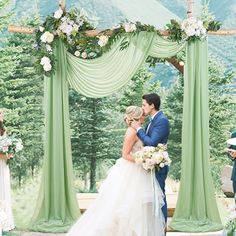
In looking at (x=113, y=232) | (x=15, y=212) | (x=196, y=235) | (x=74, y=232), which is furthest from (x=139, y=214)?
(x=15, y=212)

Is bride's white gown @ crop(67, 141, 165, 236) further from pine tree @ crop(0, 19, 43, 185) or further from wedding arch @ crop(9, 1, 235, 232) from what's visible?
pine tree @ crop(0, 19, 43, 185)

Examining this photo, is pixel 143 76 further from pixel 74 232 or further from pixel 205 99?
pixel 74 232

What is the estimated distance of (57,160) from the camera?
7.19 meters

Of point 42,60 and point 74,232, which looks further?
point 42,60

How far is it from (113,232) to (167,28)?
8.22 ft

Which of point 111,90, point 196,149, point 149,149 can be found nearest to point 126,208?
point 149,149

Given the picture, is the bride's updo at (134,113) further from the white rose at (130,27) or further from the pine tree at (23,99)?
the pine tree at (23,99)

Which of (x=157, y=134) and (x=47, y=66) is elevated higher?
(x=47, y=66)

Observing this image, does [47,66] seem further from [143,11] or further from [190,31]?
[143,11]

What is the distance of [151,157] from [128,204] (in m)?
0.51

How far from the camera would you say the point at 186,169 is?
282 inches

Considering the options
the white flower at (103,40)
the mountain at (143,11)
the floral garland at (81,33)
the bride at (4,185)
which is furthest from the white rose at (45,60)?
the mountain at (143,11)

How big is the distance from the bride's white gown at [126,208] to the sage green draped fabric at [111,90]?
116 cm

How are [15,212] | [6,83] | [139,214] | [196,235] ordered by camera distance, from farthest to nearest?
1. [6,83]
2. [15,212]
3. [196,235]
4. [139,214]
